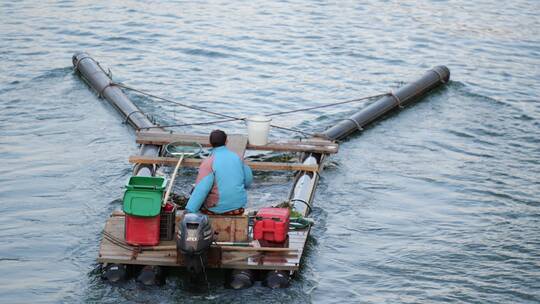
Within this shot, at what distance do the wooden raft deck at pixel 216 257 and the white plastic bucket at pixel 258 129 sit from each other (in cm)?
369

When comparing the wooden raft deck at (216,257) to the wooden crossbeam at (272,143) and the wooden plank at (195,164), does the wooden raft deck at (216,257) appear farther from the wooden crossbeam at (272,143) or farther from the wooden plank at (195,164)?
the wooden crossbeam at (272,143)

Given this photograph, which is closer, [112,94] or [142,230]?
[142,230]

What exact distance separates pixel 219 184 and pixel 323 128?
8.17 m

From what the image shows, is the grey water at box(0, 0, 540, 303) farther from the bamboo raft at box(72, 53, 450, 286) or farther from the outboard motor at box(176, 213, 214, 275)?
the outboard motor at box(176, 213, 214, 275)

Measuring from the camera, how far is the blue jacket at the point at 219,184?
13.3 m

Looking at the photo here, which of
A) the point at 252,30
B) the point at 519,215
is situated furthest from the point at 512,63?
the point at 519,215

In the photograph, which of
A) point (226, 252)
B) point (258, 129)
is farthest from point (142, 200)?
point (258, 129)

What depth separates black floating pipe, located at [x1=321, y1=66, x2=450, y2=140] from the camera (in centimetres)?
2015

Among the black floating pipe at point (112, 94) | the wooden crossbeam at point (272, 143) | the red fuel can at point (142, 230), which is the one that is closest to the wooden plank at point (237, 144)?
the wooden crossbeam at point (272, 143)

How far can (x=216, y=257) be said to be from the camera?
42.3 ft

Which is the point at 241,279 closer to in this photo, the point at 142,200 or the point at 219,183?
the point at 219,183

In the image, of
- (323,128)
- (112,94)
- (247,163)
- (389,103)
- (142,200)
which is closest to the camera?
(142,200)

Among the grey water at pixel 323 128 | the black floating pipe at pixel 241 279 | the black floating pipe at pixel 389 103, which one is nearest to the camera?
the black floating pipe at pixel 241 279

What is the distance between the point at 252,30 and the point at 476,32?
7.43 meters
